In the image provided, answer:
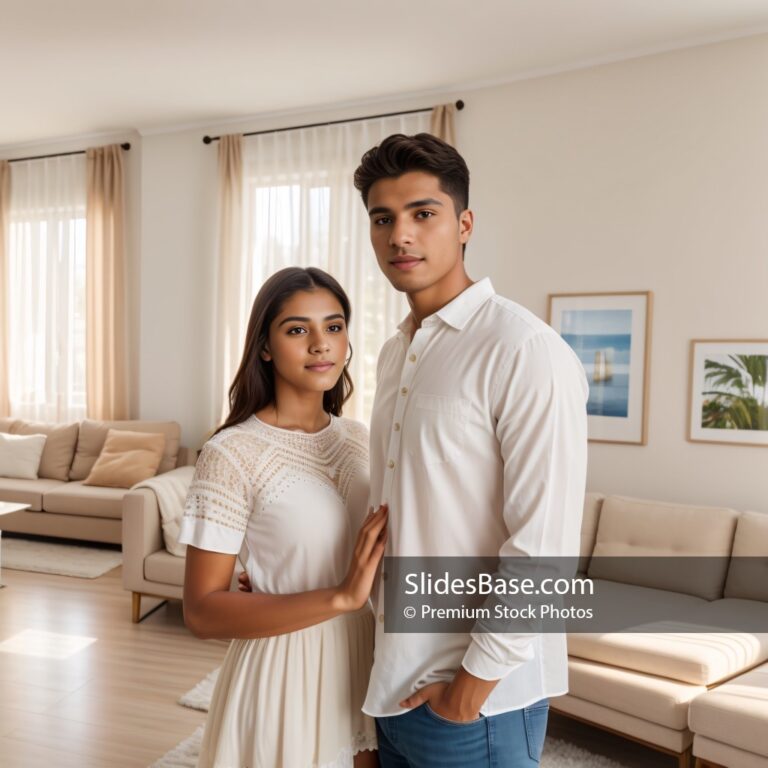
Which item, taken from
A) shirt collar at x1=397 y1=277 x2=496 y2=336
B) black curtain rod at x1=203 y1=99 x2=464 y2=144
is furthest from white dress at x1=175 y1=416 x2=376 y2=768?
black curtain rod at x1=203 y1=99 x2=464 y2=144

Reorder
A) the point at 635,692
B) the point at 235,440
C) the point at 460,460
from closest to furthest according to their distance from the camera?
the point at 460,460
the point at 235,440
the point at 635,692

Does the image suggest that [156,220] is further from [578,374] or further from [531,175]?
[578,374]

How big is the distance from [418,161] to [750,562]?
2847mm

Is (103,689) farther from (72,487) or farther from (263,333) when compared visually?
(72,487)

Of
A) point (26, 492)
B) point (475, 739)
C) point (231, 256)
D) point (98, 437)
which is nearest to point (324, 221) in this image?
point (231, 256)

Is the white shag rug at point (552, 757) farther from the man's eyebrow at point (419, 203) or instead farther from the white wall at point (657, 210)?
the man's eyebrow at point (419, 203)

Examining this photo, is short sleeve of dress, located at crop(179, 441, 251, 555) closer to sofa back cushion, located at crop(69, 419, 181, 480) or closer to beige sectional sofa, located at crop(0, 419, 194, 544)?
beige sectional sofa, located at crop(0, 419, 194, 544)

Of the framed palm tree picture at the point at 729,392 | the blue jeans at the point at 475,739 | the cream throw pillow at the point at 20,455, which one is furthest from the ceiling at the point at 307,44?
the blue jeans at the point at 475,739

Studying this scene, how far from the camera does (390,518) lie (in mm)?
1260

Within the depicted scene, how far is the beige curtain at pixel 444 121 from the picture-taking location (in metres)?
4.82

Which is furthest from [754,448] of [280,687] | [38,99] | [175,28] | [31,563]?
[38,99]

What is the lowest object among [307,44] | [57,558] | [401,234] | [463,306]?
[57,558]

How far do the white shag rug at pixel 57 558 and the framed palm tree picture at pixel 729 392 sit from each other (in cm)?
380

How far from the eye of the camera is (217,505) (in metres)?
1.35
